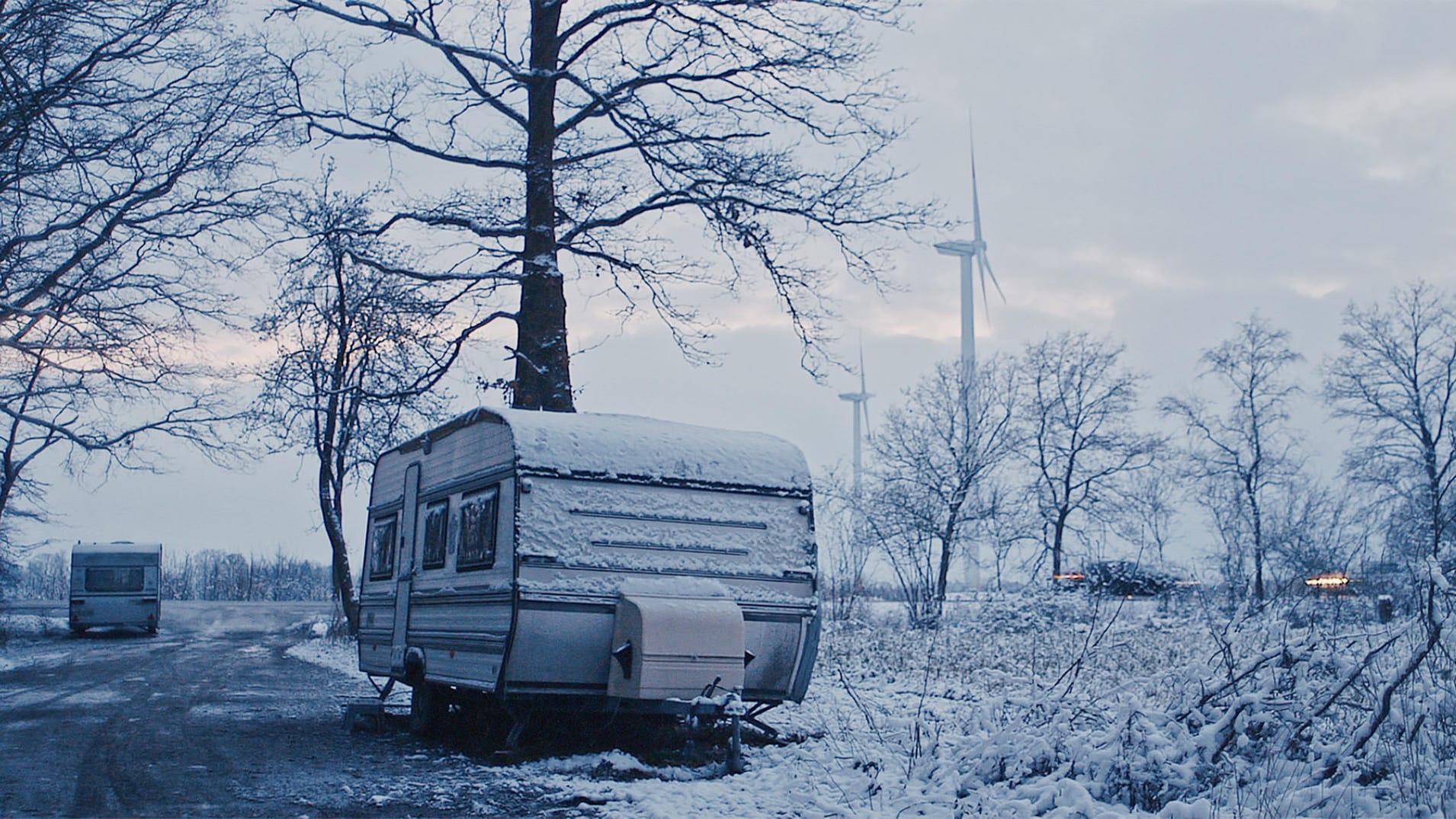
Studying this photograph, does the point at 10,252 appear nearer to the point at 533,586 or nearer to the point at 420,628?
the point at 420,628

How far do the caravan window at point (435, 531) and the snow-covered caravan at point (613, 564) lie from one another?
3 centimetres

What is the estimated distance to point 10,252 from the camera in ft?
67.8

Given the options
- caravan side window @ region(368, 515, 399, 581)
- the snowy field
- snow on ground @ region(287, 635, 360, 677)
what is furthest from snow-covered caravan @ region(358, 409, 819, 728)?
snow on ground @ region(287, 635, 360, 677)

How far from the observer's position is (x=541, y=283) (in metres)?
17.0

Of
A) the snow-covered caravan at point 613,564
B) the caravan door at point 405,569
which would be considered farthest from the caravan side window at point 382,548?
the snow-covered caravan at point 613,564

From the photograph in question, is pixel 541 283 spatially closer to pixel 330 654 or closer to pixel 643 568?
Answer: pixel 643 568

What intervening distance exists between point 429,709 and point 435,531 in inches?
70.8

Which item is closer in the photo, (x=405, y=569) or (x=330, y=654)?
(x=405, y=569)

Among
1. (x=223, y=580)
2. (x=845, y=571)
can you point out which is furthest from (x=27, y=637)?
(x=223, y=580)

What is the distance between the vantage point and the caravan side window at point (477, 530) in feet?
34.2

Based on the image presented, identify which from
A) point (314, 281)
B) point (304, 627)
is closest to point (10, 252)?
point (314, 281)

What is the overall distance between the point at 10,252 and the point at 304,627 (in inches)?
968

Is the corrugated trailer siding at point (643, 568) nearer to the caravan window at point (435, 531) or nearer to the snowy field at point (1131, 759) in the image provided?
the snowy field at point (1131, 759)

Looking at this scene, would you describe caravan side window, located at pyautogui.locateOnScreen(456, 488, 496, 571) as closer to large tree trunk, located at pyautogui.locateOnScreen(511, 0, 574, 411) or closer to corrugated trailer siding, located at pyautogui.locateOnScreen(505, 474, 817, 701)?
corrugated trailer siding, located at pyautogui.locateOnScreen(505, 474, 817, 701)
